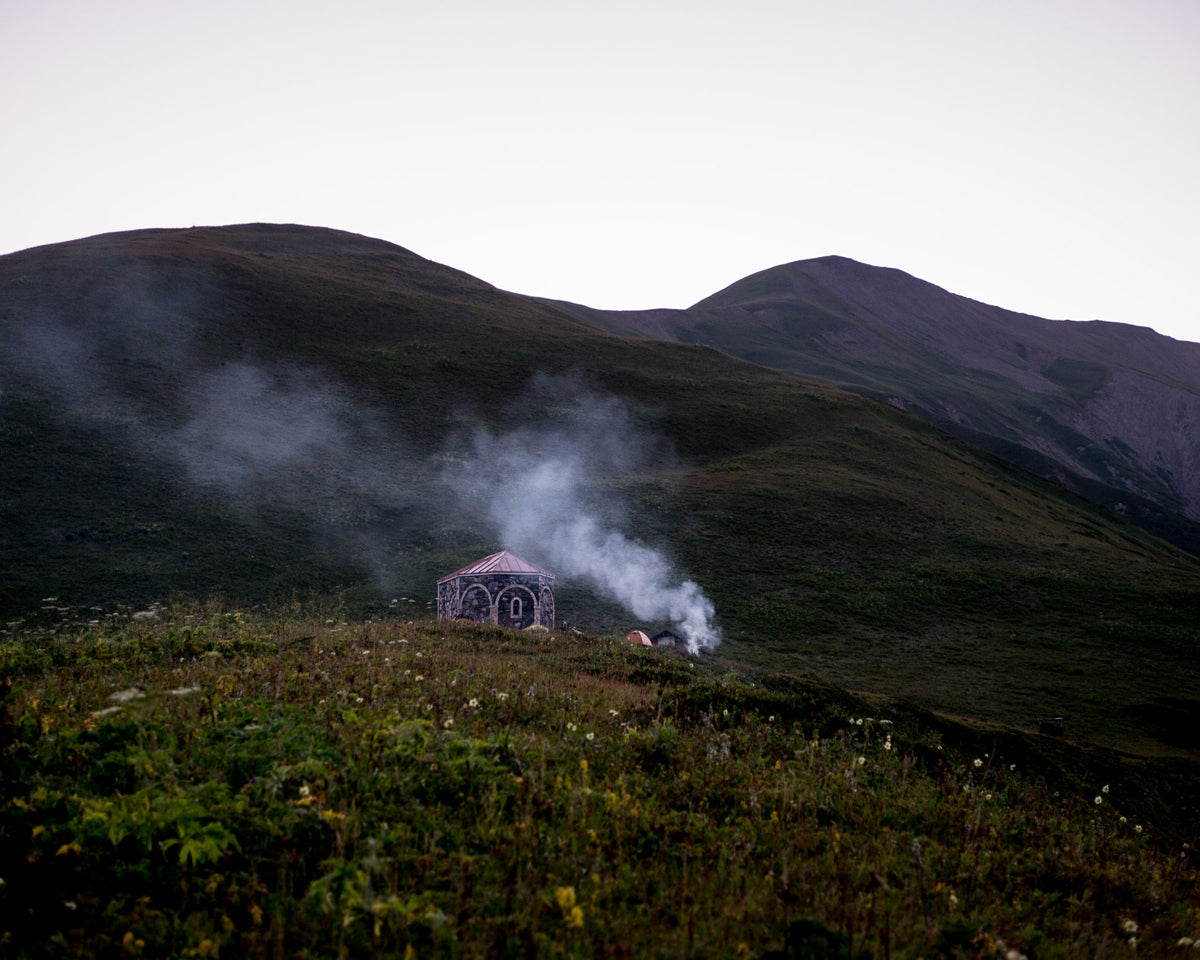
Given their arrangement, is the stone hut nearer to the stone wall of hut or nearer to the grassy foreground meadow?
the stone wall of hut

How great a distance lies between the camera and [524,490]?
60875mm

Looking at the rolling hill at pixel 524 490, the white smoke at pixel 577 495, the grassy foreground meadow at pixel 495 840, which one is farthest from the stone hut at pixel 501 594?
the grassy foreground meadow at pixel 495 840

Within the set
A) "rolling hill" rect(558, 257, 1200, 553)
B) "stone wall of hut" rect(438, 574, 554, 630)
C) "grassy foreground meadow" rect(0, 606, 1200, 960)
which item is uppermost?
"rolling hill" rect(558, 257, 1200, 553)

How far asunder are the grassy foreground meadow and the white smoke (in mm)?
27526

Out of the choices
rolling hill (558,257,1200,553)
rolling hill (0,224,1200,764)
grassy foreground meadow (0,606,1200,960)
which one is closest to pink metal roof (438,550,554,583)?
rolling hill (0,224,1200,764)

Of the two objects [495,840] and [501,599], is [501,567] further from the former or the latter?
[495,840]

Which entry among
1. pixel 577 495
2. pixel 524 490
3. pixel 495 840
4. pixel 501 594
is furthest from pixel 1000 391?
pixel 495 840

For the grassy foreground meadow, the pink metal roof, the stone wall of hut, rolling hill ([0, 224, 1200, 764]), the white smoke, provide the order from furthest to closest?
the white smoke → rolling hill ([0, 224, 1200, 764]) → the pink metal roof → the stone wall of hut → the grassy foreground meadow

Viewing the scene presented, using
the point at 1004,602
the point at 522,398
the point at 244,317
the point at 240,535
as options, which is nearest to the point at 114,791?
the point at 240,535

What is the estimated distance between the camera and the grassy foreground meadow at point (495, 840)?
4.29 meters

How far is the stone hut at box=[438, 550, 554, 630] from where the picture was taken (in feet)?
117

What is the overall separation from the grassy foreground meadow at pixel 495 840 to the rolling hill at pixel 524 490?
22.9 metres

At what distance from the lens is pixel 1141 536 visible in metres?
88.6

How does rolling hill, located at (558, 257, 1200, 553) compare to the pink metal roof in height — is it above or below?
above
